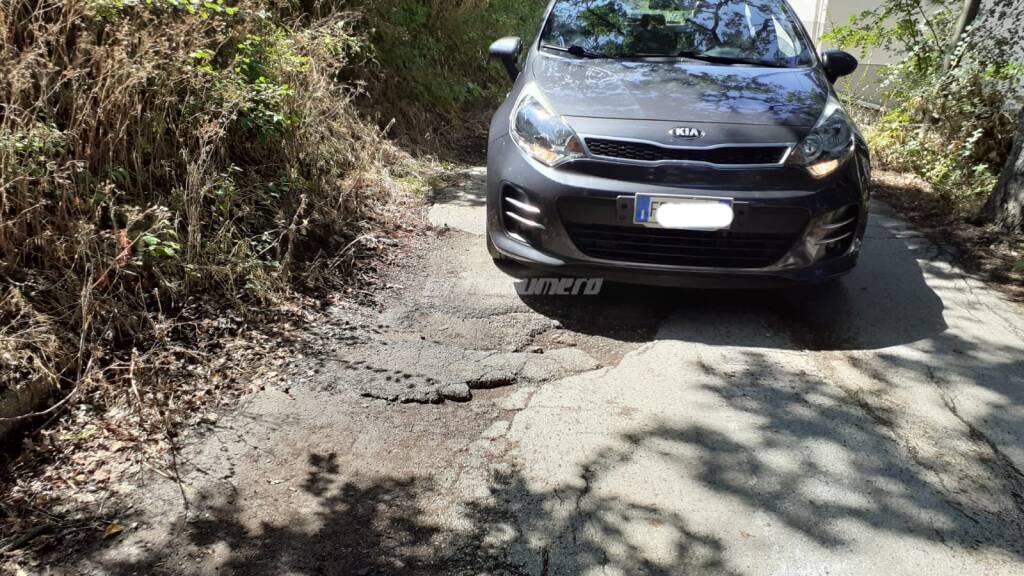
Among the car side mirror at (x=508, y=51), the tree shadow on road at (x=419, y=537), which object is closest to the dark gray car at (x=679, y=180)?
the car side mirror at (x=508, y=51)

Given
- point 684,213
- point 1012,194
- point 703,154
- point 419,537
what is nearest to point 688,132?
point 703,154

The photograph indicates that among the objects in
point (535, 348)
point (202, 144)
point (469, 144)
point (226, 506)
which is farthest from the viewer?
point (469, 144)

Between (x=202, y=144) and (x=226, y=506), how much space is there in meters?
2.04

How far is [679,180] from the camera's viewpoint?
340cm

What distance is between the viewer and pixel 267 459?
262cm

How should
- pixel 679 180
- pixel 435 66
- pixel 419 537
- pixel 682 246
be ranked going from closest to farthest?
pixel 419 537 → pixel 679 180 → pixel 682 246 → pixel 435 66

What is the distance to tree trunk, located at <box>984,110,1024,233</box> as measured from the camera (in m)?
4.79

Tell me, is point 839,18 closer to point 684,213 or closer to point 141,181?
point 684,213

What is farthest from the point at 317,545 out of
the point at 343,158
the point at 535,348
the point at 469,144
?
the point at 469,144

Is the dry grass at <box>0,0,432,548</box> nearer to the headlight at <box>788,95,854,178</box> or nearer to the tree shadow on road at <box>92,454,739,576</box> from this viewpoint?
the tree shadow on road at <box>92,454,739,576</box>

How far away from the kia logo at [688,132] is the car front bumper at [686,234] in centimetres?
17

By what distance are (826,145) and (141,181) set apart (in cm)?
327

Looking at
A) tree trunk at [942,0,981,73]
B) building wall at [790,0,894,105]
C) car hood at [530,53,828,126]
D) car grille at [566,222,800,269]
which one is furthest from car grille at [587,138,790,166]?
building wall at [790,0,894,105]

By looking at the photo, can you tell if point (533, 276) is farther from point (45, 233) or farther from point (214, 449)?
point (45, 233)
